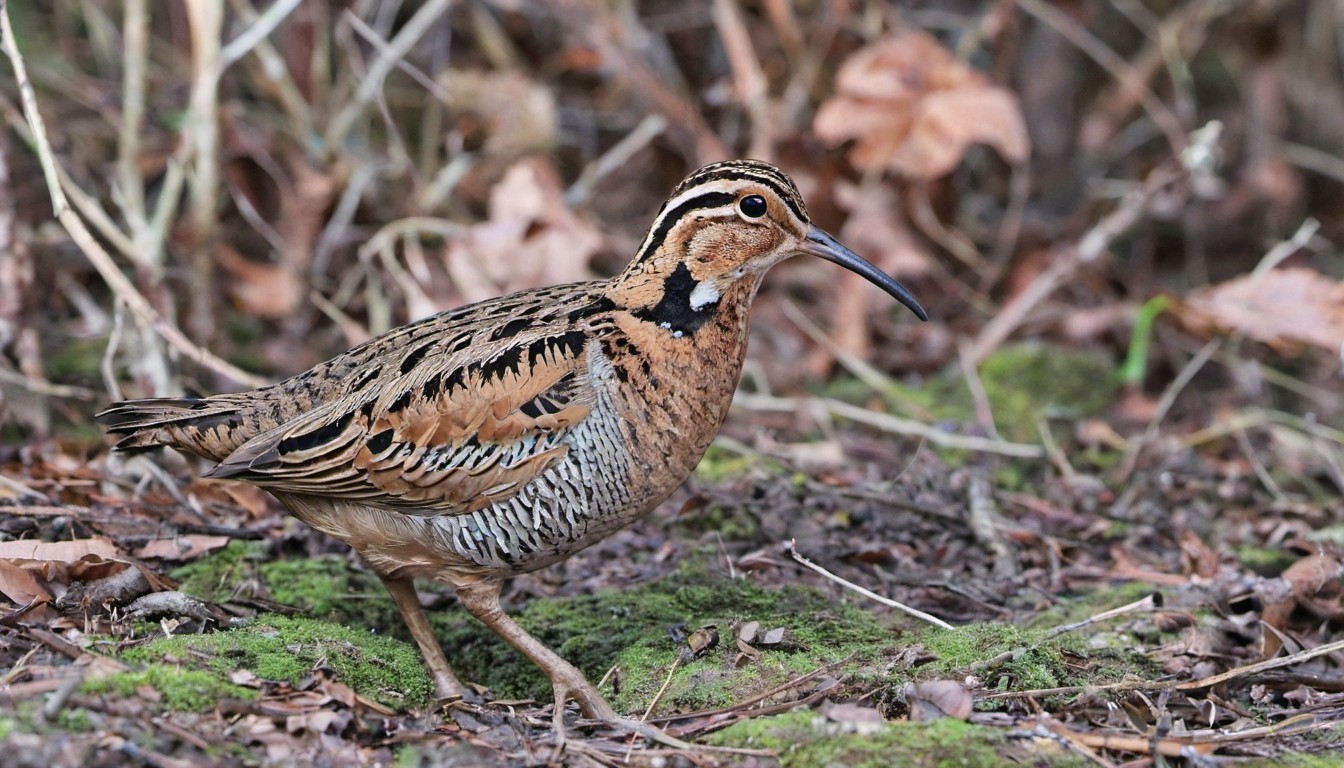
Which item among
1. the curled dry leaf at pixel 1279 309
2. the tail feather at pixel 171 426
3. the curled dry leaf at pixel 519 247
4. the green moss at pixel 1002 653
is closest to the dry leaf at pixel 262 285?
the curled dry leaf at pixel 519 247

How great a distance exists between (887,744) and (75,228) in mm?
4256

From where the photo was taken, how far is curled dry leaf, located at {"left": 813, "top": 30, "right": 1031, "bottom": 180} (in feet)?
29.2

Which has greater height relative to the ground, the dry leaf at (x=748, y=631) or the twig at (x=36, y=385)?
the twig at (x=36, y=385)

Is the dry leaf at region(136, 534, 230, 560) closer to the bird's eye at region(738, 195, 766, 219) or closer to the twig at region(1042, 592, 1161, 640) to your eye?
the bird's eye at region(738, 195, 766, 219)

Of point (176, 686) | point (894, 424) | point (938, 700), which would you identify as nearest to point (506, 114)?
point (894, 424)

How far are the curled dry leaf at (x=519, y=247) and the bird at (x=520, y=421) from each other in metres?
2.85

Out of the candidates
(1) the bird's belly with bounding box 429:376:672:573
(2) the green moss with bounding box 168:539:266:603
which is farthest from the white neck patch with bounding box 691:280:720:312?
(2) the green moss with bounding box 168:539:266:603

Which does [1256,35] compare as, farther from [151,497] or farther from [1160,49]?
[151,497]

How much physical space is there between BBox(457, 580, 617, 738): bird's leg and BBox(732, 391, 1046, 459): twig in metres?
2.28

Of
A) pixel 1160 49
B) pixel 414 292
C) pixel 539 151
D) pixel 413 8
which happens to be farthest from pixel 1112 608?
pixel 413 8

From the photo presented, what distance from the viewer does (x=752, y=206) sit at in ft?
17.6

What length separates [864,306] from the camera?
9.23 meters

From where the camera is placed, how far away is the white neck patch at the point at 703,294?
17.7 ft

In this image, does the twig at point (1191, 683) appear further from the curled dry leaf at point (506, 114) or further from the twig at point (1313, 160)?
the twig at point (1313, 160)
